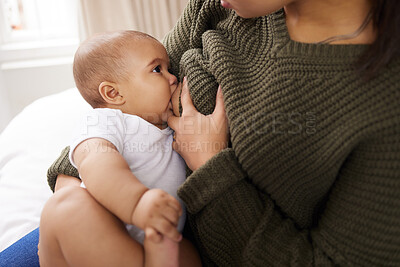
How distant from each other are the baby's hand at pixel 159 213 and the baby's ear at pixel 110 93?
1.31ft

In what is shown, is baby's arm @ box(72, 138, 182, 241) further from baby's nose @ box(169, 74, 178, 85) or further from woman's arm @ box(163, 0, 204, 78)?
woman's arm @ box(163, 0, 204, 78)

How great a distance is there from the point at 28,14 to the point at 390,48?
9.25ft

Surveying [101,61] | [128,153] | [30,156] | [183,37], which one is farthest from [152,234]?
[30,156]

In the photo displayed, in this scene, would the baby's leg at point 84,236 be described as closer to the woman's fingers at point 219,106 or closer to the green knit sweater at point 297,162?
the green knit sweater at point 297,162

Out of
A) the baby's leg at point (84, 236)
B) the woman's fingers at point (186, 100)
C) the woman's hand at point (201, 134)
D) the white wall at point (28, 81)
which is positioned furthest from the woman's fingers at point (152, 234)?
the white wall at point (28, 81)

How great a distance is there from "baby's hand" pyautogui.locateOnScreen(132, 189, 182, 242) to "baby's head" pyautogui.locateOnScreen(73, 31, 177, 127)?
15.0 inches

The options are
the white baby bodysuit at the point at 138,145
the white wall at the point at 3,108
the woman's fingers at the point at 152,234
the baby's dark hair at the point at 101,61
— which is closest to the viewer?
the woman's fingers at the point at 152,234

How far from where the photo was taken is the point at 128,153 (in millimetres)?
962

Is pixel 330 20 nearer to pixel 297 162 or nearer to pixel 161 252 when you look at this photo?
pixel 297 162

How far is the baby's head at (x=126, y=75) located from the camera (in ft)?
3.49

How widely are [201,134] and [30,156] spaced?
769 mm

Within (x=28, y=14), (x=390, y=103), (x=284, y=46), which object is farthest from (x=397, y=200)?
(x=28, y=14)

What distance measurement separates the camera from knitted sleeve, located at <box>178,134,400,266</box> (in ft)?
2.51

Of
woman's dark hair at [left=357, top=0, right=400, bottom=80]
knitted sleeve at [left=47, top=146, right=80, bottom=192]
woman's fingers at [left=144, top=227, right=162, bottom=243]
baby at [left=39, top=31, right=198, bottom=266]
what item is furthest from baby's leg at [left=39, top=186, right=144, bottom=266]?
woman's dark hair at [left=357, top=0, right=400, bottom=80]
